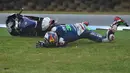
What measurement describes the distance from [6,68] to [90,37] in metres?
3.31

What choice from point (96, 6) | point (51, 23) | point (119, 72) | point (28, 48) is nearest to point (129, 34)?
point (51, 23)

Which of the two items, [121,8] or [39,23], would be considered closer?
[39,23]

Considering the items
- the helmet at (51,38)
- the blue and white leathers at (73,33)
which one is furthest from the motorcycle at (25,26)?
the helmet at (51,38)

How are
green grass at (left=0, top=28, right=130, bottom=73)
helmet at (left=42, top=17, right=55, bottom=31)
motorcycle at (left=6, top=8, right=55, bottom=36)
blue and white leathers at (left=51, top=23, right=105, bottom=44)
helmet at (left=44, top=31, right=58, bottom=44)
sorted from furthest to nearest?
motorcycle at (left=6, top=8, right=55, bottom=36), helmet at (left=42, top=17, right=55, bottom=31), blue and white leathers at (left=51, top=23, right=105, bottom=44), helmet at (left=44, top=31, right=58, bottom=44), green grass at (left=0, top=28, right=130, bottom=73)

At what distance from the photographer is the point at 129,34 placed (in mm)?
11500

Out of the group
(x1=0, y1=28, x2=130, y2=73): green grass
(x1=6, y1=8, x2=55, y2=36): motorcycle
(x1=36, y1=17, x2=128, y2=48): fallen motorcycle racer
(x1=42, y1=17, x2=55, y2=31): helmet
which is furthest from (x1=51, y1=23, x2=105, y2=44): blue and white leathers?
(x1=6, y1=8, x2=55, y2=36): motorcycle

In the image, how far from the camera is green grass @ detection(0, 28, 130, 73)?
244 inches

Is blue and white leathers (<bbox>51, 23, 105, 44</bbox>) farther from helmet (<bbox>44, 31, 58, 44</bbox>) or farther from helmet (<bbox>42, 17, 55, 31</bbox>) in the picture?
helmet (<bbox>42, 17, 55, 31</bbox>)

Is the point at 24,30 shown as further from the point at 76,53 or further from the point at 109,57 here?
the point at 109,57

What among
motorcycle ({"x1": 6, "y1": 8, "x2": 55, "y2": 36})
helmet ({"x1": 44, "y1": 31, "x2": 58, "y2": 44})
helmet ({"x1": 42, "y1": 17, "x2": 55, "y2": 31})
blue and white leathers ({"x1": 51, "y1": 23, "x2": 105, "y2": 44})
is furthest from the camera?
motorcycle ({"x1": 6, "y1": 8, "x2": 55, "y2": 36})

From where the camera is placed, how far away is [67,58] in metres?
7.13

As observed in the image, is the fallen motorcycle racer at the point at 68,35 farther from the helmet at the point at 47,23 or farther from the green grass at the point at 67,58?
the helmet at the point at 47,23

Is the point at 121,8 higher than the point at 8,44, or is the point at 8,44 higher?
the point at 8,44

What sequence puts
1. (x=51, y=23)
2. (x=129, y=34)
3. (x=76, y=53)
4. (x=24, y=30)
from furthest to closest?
(x=129, y=34), (x=24, y=30), (x=51, y=23), (x=76, y=53)
